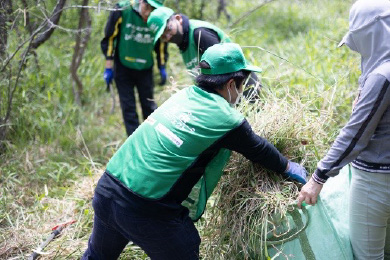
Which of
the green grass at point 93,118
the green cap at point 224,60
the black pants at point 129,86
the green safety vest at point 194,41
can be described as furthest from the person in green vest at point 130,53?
the green cap at point 224,60

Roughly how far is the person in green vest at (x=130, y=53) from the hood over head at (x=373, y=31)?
2471mm

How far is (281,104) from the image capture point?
2.90m

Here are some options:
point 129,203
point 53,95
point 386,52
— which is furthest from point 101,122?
point 386,52

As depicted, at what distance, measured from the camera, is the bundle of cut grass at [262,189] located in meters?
2.52

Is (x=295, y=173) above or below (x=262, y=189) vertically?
above

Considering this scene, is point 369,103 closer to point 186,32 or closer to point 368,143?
point 368,143

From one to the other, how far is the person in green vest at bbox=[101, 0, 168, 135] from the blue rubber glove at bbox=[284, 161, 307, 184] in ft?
7.49

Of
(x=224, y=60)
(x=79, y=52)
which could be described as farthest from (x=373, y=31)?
(x=79, y=52)

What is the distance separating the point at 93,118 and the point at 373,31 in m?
3.95

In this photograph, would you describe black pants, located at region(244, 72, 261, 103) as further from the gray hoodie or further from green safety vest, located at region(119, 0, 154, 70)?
green safety vest, located at region(119, 0, 154, 70)

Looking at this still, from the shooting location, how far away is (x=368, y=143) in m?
2.21

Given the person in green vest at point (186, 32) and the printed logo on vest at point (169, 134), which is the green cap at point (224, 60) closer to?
the printed logo on vest at point (169, 134)

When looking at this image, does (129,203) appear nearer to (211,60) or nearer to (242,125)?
(242,125)

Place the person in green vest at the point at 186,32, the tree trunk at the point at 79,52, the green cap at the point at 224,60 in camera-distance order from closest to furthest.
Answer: the green cap at the point at 224,60 → the person in green vest at the point at 186,32 → the tree trunk at the point at 79,52
